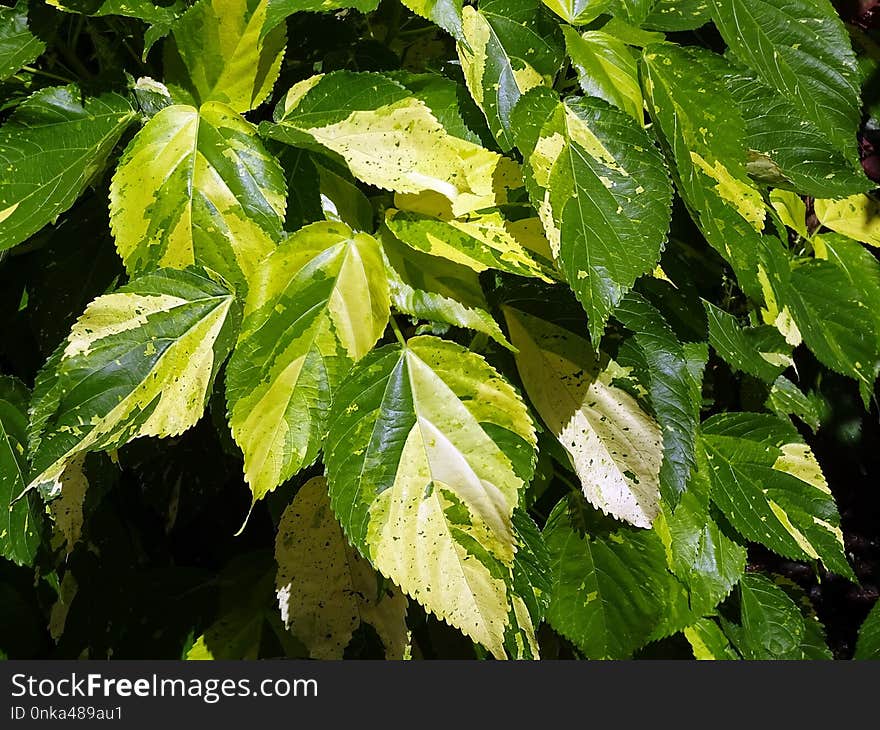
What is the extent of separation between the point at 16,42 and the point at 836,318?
894 millimetres

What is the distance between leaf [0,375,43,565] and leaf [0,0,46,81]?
30 centimetres

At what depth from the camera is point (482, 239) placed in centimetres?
68

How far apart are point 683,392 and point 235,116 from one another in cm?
47

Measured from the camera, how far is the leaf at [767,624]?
3.74 ft

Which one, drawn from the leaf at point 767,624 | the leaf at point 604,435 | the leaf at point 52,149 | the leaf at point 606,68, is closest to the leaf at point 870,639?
the leaf at point 767,624

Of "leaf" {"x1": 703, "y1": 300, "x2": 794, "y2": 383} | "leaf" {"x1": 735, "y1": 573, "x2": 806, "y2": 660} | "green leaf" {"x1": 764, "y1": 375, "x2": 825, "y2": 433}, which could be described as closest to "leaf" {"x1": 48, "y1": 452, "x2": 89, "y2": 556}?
"leaf" {"x1": 703, "y1": 300, "x2": 794, "y2": 383}

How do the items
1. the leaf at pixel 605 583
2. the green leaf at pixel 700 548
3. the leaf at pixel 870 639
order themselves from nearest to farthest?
the leaf at pixel 605 583 < the green leaf at pixel 700 548 < the leaf at pixel 870 639

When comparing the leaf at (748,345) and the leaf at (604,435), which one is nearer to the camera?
the leaf at (604,435)

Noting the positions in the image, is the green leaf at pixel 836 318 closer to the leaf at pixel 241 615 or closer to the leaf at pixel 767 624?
the leaf at pixel 767 624

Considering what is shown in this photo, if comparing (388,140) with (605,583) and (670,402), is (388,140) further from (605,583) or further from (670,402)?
(605,583)

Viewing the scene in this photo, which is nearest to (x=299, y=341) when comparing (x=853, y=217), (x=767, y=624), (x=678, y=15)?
(x=678, y=15)

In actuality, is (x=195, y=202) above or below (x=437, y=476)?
above

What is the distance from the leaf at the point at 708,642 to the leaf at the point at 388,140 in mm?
635

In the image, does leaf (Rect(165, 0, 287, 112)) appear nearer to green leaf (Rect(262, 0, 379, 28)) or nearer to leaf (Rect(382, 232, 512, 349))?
green leaf (Rect(262, 0, 379, 28))
